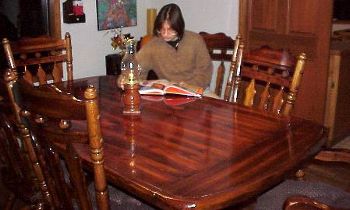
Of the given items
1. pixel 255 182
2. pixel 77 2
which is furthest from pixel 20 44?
pixel 255 182

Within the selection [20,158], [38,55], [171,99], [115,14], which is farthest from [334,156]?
[115,14]

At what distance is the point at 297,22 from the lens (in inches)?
136

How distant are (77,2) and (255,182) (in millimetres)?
2825

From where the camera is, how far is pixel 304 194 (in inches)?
70.9

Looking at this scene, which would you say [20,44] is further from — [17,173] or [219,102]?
[219,102]

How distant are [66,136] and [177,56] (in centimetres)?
173

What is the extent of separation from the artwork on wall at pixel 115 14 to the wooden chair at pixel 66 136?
258 cm

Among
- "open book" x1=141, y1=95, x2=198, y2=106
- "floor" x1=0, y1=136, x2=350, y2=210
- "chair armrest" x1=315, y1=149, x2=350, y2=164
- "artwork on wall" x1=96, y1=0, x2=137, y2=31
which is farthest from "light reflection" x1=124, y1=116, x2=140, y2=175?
"artwork on wall" x1=96, y1=0, x2=137, y2=31

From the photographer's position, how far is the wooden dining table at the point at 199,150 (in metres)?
1.26

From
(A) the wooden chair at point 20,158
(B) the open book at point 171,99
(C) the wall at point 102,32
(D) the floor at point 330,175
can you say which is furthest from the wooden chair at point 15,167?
(C) the wall at point 102,32

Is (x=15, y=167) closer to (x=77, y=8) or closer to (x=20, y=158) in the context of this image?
(x=20, y=158)

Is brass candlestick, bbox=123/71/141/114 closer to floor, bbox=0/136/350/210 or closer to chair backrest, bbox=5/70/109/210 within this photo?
chair backrest, bbox=5/70/109/210

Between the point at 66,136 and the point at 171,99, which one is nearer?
the point at 66,136

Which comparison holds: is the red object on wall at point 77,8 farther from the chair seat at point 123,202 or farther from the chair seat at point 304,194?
the chair seat at point 304,194
